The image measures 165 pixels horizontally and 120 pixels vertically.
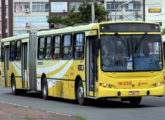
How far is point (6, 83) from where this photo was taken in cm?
3284

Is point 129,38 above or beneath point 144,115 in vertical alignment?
above

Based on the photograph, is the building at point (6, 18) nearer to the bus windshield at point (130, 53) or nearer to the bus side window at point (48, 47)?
the bus side window at point (48, 47)

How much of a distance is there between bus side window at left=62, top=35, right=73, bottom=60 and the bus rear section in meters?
2.83

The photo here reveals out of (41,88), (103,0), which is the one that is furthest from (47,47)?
(103,0)

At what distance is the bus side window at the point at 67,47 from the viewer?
2272cm

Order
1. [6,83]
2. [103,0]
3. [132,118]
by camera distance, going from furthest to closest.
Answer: [103,0]
[6,83]
[132,118]

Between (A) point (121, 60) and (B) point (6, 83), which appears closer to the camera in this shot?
(A) point (121, 60)

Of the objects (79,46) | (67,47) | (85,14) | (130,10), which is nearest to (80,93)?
(79,46)

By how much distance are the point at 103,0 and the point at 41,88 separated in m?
76.1

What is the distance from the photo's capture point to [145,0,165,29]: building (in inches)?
4190

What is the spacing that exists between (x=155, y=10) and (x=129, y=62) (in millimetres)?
88006

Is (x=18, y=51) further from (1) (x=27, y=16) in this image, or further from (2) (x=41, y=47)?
(1) (x=27, y=16)

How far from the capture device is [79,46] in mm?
21688

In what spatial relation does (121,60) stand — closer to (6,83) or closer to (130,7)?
(6,83)
